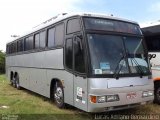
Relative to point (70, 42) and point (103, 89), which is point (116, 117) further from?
point (70, 42)

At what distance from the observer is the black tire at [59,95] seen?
1014 centimetres

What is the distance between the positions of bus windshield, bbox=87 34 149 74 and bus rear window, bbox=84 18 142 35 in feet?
0.84

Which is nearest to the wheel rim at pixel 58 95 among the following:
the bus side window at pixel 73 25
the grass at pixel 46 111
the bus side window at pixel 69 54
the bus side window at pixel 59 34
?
the grass at pixel 46 111

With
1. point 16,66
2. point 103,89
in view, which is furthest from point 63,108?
point 16,66

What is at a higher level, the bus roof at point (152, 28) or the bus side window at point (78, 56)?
the bus roof at point (152, 28)

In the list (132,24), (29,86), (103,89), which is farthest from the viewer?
(29,86)

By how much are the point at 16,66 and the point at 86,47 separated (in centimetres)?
1012

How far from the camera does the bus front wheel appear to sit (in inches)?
400

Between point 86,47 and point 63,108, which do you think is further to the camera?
point 63,108

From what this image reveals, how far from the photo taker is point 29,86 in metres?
14.3

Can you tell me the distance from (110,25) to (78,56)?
1.40 meters

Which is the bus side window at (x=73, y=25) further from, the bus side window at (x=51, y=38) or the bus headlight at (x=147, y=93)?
the bus headlight at (x=147, y=93)

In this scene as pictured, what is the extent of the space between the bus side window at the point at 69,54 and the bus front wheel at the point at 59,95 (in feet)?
3.93

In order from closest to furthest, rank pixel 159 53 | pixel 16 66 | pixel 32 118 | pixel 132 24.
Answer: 1. pixel 32 118
2. pixel 132 24
3. pixel 159 53
4. pixel 16 66
